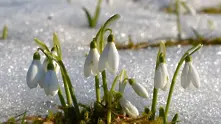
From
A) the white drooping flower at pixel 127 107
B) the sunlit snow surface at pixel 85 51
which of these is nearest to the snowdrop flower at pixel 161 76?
the white drooping flower at pixel 127 107

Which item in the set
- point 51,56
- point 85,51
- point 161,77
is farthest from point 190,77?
point 85,51

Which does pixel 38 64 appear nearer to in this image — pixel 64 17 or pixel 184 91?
pixel 184 91

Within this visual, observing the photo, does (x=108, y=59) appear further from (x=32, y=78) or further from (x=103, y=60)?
(x=32, y=78)

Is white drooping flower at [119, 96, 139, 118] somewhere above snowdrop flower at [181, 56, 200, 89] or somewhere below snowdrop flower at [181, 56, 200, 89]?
below

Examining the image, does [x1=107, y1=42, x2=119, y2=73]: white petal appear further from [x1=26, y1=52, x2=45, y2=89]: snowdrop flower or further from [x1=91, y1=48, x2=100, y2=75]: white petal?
[x1=26, y1=52, x2=45, y2=89]: snowdrop flower

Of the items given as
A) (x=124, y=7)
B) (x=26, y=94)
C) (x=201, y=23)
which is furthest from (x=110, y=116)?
(x=124, y=7)

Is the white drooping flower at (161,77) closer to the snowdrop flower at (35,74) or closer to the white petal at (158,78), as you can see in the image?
the white petal at (158,78)

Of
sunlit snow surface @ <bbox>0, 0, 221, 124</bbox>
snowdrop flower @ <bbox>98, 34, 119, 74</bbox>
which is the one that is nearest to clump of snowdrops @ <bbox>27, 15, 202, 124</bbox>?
snowdrop flower @ <bbox>98, 34, 119, 74</bbox>
